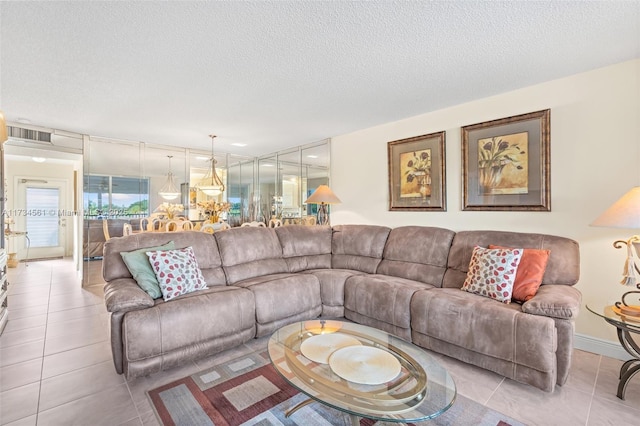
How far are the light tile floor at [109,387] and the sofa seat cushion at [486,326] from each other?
213 millimetres

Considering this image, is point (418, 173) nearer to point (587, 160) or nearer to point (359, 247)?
point (359, 247)

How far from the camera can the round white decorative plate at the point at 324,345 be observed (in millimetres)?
1744

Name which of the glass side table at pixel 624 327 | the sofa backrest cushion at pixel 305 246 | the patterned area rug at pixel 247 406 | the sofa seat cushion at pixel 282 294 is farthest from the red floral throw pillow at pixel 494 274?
the sofa backrest cushion at pixel 305 246

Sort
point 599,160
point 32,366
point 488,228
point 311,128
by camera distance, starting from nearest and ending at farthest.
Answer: point 32,366 < point 599,160 < point 488,228 < point 311,128

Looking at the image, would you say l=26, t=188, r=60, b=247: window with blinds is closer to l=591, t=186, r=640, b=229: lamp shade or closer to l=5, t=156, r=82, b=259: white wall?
l=5, t=156, r=82, b=259: white wall

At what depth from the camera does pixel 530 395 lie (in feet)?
6.48

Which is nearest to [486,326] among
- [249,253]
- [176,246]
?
[249,253]

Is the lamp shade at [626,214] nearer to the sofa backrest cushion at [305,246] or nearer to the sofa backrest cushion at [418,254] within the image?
the sofa backrest cushion at [418,254]

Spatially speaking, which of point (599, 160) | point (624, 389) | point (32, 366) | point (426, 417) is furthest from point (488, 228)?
point (32, 366)

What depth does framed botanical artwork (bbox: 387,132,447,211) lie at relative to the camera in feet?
12.0

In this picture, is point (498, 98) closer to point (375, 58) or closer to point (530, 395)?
point (375, 58)

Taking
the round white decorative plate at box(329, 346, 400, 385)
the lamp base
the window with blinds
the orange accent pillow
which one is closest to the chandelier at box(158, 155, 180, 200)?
the lamp base

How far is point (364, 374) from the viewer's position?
60.5 inches

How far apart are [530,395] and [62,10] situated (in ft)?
12.4
